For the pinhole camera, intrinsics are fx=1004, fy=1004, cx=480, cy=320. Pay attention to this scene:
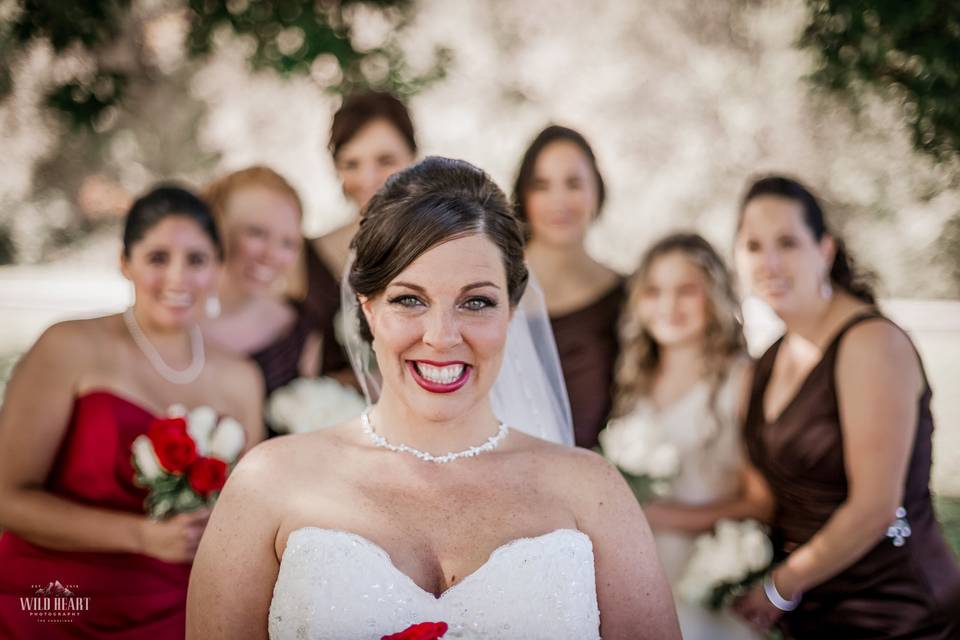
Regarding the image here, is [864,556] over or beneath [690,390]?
beneath

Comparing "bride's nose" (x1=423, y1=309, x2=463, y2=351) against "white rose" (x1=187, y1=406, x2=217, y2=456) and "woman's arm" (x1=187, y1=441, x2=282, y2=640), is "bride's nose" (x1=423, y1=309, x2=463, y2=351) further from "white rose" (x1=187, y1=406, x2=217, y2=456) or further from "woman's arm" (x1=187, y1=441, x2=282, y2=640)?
"white rose" (x1=187, y1=406, x2=217, y2=456)

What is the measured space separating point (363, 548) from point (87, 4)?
3743mm

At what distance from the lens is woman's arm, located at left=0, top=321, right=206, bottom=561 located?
135 inches

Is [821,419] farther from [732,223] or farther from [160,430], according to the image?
[732,223]

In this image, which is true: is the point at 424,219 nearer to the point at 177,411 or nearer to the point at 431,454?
the point at 431,454

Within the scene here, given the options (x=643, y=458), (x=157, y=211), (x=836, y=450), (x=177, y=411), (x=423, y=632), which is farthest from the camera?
(x=643, y=458)

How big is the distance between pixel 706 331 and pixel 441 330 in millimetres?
2253

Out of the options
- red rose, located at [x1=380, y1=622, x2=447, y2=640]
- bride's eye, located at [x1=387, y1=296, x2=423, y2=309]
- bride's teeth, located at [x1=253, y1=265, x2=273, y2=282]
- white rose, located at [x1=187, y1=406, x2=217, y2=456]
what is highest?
bride's teeth, located at [x1=253, y1=265, x2=273, y2=282]

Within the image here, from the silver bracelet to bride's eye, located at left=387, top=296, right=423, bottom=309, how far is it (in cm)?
227

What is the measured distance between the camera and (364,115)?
454 cm

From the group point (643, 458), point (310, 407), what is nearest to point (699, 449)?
point (643, 458)

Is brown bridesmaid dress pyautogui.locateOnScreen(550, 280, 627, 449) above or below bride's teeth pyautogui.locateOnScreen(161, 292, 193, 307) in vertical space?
below

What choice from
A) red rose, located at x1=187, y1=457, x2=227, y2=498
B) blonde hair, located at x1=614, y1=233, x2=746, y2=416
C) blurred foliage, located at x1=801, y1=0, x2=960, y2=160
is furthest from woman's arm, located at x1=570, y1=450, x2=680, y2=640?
blurred foliage, located at x1=801, y1=0, x2=960, y2=160

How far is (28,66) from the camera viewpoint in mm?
5637
